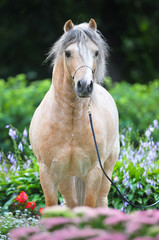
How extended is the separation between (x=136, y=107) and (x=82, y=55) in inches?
240

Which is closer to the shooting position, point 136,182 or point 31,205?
point 31,205

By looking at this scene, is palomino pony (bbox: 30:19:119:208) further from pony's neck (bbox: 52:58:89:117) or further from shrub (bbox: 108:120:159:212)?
shrub (bbox: 108:120:159:212)

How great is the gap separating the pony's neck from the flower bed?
5.72 feet

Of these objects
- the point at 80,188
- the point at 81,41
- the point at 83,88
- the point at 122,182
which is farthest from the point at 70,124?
the point at 122,182

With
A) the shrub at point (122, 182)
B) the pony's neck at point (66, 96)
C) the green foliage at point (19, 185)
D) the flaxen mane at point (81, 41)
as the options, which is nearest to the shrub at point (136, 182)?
the shrub at point (122, 182)

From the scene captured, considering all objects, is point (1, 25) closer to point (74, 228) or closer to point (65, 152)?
point (65, 152)

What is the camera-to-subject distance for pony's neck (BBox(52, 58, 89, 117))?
14.3 ft

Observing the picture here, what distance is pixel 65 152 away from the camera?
14.1 ft

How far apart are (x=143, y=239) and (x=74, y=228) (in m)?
0.38

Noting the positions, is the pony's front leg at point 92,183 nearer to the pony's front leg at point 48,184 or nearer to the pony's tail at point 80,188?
the pony's front leg at point 48,184

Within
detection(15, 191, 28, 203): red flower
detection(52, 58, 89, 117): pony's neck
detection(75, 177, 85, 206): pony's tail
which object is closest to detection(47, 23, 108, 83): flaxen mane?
detection(52, 58, 89, 117): pony's neck

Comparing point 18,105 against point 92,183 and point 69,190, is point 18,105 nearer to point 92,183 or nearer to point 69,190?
point 69,190

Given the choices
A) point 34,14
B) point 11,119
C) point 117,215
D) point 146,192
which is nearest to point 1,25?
point 34,14

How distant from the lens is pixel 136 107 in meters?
10.0
